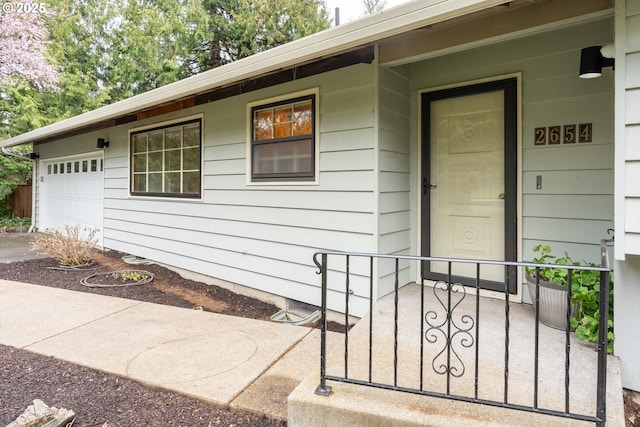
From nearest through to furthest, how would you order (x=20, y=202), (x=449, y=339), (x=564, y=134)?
(x=449, y=339) < (x=564, y=134) < (x=20, y=202)

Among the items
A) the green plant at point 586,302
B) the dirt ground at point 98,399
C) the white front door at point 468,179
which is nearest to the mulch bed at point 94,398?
the dirt ground at point 98,399

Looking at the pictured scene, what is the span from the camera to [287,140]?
3904 mm

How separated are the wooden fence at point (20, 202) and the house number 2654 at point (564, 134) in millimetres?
13824

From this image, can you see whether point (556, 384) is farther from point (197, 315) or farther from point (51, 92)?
point (51, 92)

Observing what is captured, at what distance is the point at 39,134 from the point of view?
25.4 feet

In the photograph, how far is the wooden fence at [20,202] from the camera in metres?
11.8

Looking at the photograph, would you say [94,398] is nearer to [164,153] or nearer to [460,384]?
[460,384]

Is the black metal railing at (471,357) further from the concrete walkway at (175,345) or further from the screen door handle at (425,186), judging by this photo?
the screen door handle at (425,186)

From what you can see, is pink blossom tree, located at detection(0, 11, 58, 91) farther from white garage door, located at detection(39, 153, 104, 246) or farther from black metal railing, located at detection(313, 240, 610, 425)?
black metal railing, located at detection(313, 240, 610, 425)

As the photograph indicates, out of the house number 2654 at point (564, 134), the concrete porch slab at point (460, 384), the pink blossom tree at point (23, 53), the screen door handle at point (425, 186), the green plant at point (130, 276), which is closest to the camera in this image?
the concrete porch slab at point (460, 384)

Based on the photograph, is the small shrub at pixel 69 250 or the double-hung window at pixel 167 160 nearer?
the double-hung window at pixel 167 160

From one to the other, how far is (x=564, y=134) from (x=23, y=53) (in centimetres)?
1291

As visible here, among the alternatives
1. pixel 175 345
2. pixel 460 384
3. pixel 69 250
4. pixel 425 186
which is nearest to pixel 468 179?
pixel 425 186

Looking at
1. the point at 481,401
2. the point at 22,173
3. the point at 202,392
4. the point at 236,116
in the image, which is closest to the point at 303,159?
the point at 236,116
